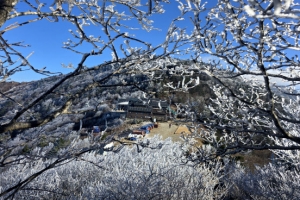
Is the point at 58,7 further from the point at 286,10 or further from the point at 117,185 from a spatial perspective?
the point at 117,185

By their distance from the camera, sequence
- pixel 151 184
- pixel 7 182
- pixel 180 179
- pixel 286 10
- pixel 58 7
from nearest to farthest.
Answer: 1. pixel 286 10
2. pixel 58 7
3. pixel 151 184
4. pixel 180 179
5. pixel 7 182

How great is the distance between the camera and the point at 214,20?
2.02m

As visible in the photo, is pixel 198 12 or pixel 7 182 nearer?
pixel 198 12

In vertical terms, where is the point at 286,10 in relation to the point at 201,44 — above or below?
below

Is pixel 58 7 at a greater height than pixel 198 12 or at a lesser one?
greater

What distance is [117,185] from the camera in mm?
4516

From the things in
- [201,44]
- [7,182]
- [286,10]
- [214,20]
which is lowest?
[7,182]

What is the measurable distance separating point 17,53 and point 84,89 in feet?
2.00

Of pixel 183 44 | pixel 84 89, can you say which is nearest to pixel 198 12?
pixel 183 44

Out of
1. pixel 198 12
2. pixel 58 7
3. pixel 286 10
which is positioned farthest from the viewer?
pixel 58 7

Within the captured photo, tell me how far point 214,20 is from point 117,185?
3.51 meters

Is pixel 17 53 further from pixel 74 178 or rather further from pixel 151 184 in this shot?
pixel 74 178

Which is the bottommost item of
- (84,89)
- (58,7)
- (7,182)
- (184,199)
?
(184,199)

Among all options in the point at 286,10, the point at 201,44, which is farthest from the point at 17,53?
the point at 286,10
